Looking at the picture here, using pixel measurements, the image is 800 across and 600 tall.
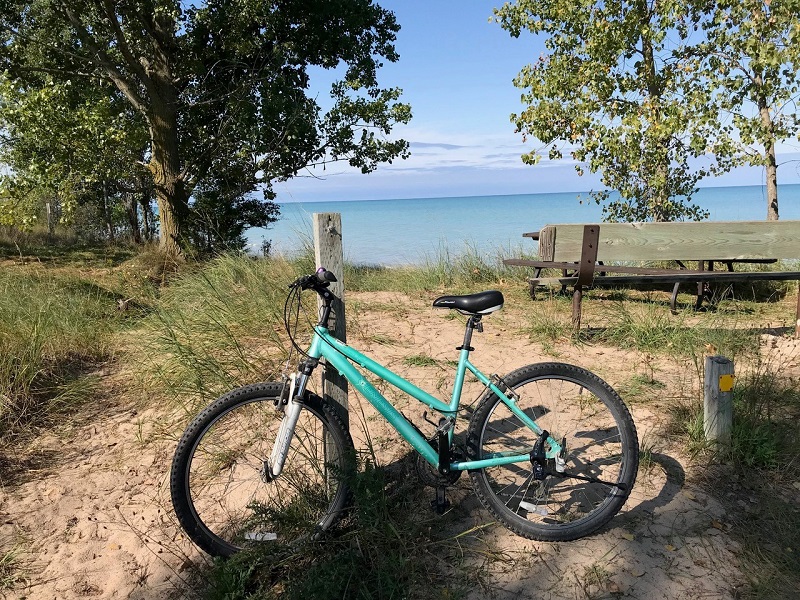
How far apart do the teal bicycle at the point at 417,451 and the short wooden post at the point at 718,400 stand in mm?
655

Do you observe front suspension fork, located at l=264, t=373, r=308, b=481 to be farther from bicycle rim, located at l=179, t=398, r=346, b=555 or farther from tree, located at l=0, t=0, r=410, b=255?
tree, located at l=0, t=0, r=410, b=255

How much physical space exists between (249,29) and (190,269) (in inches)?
198

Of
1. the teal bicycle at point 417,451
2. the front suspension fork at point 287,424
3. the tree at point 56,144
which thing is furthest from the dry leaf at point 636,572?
the tree at point 56,144

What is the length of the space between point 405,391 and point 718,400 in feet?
6.00

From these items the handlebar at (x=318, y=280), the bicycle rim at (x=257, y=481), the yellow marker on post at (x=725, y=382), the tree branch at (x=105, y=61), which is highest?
the tree branch at (x=105, y=61)

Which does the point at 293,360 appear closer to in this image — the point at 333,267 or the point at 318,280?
the point at 333,267

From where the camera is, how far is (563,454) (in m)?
2.75

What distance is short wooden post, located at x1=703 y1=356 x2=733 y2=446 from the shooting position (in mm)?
3189

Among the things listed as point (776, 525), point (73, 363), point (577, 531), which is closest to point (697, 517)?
point (776, 525)

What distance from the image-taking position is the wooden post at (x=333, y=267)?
2811 mm

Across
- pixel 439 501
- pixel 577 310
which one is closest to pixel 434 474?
pixel 439 501

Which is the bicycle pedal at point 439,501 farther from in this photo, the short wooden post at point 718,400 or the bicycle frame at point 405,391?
the short wooden post at point 718,400

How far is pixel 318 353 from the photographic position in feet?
8.57

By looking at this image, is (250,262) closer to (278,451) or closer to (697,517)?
(278,451)
